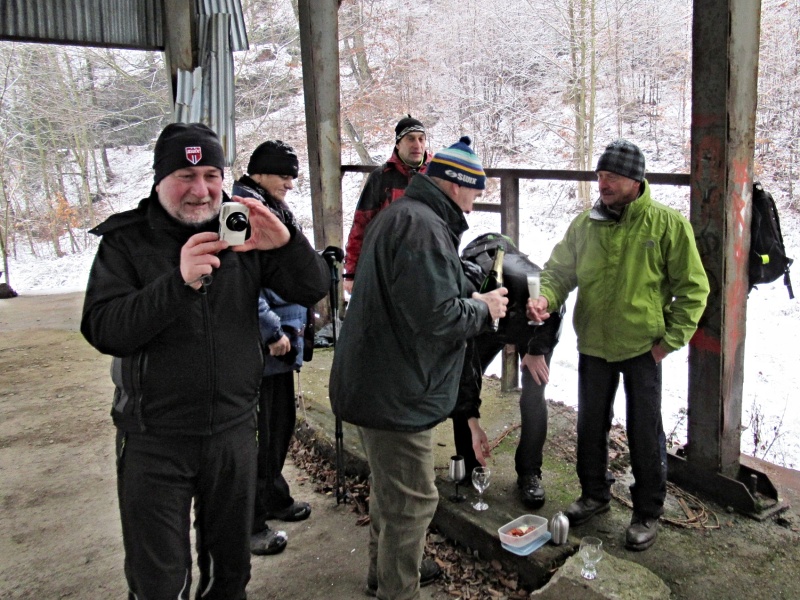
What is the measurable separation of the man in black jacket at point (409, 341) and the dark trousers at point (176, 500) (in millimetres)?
468

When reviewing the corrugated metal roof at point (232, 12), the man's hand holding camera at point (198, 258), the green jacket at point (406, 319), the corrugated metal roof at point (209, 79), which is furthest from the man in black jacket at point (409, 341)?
the corrugated metal roof at point (232, 12)

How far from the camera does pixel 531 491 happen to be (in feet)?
10.8

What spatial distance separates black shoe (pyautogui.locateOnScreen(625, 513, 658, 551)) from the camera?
2885mm

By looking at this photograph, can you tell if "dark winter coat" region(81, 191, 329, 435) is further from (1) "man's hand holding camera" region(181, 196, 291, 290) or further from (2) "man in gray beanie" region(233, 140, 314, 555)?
(2) "man in gray beanie" region(233, 140, 314, 555)

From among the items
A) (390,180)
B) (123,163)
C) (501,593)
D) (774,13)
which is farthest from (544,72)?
(123,163)

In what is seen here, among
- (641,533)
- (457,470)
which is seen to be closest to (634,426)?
(641,533)

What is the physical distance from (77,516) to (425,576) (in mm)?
2224

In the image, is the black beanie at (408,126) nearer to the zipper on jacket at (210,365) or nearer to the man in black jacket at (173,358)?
the man in black jacket at (173,358)

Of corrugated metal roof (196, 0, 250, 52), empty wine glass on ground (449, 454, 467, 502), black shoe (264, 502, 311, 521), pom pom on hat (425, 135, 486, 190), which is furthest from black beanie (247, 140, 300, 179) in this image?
corrugated metal roof (196, 0, 250, 52)

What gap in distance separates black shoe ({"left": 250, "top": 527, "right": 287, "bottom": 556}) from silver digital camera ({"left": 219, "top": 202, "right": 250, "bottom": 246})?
1983 mm

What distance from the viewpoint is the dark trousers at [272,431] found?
3.24m

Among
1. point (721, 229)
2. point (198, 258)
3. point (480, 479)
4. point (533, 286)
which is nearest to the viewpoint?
point (198, 258)

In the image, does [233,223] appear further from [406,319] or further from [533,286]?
[533,286]

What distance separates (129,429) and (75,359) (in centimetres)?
560
